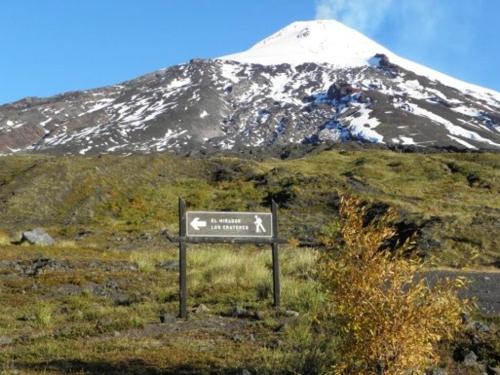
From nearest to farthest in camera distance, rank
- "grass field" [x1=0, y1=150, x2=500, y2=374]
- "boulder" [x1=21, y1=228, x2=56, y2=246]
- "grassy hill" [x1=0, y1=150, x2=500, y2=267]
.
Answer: "grass field" [x1=0, y1=150, x2=500, y2=374], "boulder" [x1=21, y1=228, x2=56, y2=246], "grassy hill" [x1=0, y1=150, x2=500, y2=267]

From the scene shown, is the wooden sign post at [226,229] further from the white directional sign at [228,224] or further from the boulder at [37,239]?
the boulder at [37,239]

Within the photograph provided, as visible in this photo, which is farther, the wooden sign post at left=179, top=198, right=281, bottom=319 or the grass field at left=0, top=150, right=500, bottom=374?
the wooden sign post at left=179, top=198, right=281, bottom=319

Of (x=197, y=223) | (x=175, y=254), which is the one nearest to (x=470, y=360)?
(x=197, y=223)

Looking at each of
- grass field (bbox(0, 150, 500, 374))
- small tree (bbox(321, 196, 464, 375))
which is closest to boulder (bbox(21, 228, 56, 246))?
grass field (bbox(0, 150, 500, 374))

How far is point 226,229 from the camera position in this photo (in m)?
13.0

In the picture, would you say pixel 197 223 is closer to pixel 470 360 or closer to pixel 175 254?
pixel 470 360

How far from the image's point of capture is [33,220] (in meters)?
40.1

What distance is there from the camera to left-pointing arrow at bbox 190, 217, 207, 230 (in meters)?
12.8

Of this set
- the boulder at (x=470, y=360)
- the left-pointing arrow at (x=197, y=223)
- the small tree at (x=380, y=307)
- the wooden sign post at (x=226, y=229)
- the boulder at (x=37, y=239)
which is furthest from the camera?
the boulder at (x=37, y=239)

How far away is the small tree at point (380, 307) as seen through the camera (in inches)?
249

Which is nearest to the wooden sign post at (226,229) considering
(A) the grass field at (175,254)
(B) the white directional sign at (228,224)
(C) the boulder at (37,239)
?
(B) the white directional sign at (228,224)

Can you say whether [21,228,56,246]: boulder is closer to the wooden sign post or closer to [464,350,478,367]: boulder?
the wooden sign post

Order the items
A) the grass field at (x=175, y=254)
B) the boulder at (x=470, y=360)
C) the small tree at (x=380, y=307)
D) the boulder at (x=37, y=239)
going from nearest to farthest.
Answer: the small tree at (x=380, y=307), the boulder at (x=470, y=360), the grass field at (x=175, y=254), the boulder at (x=37, y=239)

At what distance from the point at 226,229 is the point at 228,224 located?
4.4 inches
